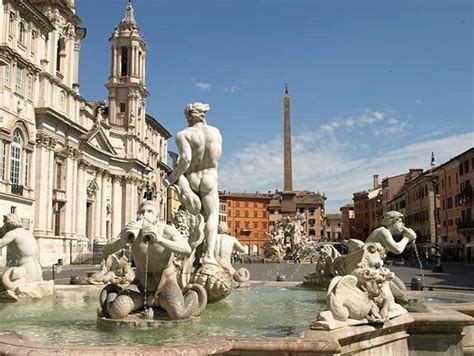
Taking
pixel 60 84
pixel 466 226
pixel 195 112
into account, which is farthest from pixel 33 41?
pixel 466 226

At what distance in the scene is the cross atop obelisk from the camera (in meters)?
45.6

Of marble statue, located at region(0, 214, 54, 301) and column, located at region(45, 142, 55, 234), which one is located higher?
column, located at region(45, 142, 55, 234)

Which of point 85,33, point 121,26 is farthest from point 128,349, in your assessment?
point 121,26

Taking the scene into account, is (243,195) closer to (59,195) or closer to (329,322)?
(59,195)

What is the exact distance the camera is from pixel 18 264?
873cm

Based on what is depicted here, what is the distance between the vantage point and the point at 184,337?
503 cm

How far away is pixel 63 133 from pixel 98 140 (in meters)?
13.2

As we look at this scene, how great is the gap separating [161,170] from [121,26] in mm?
24066

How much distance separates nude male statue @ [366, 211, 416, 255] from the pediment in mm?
46036

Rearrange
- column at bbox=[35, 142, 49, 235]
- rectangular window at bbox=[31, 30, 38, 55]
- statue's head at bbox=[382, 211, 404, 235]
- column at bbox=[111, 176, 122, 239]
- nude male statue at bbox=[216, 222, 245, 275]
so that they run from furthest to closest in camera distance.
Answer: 1. column at bbox=[111, 176, 122, 239]
2. column at bbox=[35, 142, 49, 235]
3. rectangular window at bbox=[31, 30, 38, 55]
4. nude male statue at bbox=[216, 222, 245, 275]
5. statue's head at bbox=[382, 211, 404, 235]

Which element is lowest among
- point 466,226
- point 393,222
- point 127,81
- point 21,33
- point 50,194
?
point 393,222

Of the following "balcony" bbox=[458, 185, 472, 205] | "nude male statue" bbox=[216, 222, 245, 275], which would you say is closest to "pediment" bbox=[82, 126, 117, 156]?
"balcony" bbox=[458, 185, 472, 205]

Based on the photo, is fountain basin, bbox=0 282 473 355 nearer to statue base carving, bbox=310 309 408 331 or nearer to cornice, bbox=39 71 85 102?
statue base carving, bbox=310 309 408 331

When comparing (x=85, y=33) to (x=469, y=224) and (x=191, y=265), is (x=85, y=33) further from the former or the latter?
(x=191, y=265)
